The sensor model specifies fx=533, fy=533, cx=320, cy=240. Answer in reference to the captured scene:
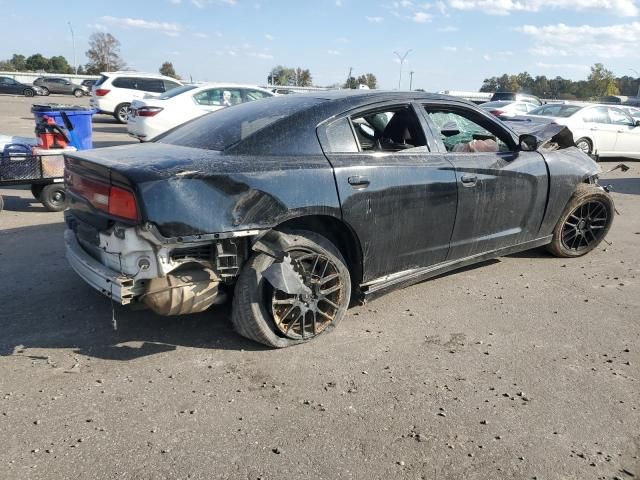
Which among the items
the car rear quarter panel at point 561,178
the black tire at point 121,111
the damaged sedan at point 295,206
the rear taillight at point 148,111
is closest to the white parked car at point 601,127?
the car rear quarter panel at point 561,178

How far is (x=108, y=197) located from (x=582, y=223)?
454cm

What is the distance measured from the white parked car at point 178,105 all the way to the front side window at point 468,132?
787 centimetres

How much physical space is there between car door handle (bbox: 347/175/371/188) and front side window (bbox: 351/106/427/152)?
0.88 feet

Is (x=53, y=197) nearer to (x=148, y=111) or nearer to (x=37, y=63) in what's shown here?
(x=148, y=111)

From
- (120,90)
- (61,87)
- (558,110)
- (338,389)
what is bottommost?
(338,389)

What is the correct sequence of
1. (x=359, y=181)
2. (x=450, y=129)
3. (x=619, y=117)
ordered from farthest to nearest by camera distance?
(x=619, y=117), (x=450, y=129), (x=359, y=181)

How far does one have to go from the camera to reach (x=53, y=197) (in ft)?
22.8

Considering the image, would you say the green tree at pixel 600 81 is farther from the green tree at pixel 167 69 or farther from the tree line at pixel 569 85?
the green tree at pixel 167 69

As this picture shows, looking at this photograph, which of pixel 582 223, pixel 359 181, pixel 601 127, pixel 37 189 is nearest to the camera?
pixel 359 181

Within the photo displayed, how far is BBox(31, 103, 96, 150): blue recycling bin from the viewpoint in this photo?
7.09m

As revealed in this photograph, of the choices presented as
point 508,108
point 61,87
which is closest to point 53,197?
point 508,108

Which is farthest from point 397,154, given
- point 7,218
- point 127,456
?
point 7,218

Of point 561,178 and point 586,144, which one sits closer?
point 561,178

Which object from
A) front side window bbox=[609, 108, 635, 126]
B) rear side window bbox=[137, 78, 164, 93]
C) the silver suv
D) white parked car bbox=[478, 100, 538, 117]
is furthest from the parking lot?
the silver suv
